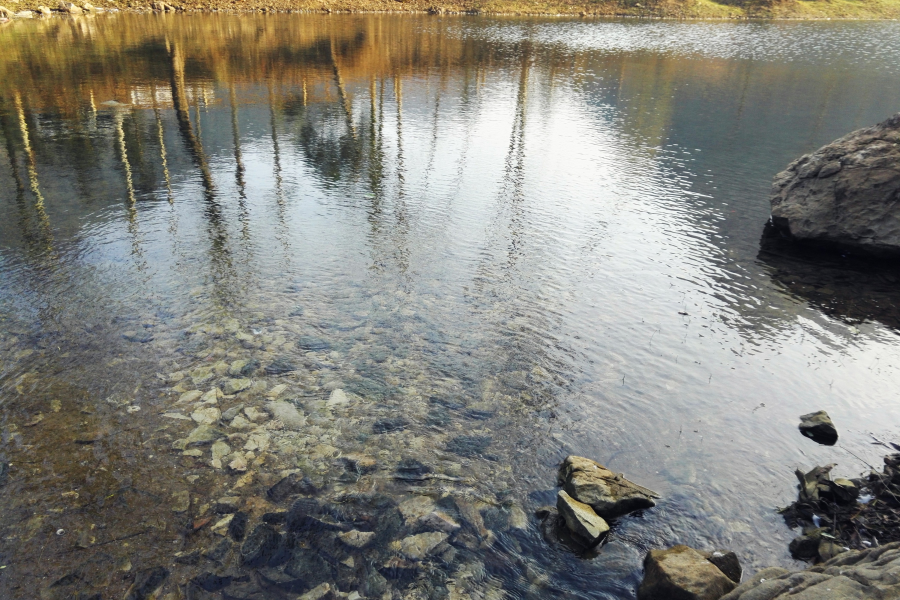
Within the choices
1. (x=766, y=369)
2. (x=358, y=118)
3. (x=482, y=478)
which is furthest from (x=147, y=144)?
(x=766, y=369)

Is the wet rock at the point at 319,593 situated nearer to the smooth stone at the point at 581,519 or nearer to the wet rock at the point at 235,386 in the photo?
the smooth stone at the point at 581,519

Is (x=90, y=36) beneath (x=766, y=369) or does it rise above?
above

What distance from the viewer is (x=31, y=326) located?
39.3 ft

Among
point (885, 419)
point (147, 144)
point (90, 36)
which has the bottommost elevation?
point (885, 419)

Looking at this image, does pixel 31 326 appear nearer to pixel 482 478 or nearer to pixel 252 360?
pixel 252 360

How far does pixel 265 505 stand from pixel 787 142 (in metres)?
34.0

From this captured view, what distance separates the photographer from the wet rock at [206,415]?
A: 9.64 m

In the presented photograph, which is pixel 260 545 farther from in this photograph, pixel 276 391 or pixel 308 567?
pixel 276 391

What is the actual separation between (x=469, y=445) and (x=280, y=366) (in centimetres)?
419

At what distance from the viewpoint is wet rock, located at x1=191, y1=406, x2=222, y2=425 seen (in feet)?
31.6

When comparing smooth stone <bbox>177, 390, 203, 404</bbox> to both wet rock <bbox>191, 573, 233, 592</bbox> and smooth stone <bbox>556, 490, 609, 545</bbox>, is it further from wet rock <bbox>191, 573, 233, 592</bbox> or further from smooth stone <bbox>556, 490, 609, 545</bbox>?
smooth stone <bbox>556, 490, 609, 545</bbox>

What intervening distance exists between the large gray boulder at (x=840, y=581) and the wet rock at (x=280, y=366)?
26.4 feet

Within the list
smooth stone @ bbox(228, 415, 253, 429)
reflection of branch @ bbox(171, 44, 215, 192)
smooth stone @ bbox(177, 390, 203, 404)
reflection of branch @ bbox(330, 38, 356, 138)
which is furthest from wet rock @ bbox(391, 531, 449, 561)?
reflection of branch @ bbox(330, 38, 356, 138)


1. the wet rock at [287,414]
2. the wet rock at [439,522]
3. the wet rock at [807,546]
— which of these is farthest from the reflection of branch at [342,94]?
the wet rock at [807,546]
